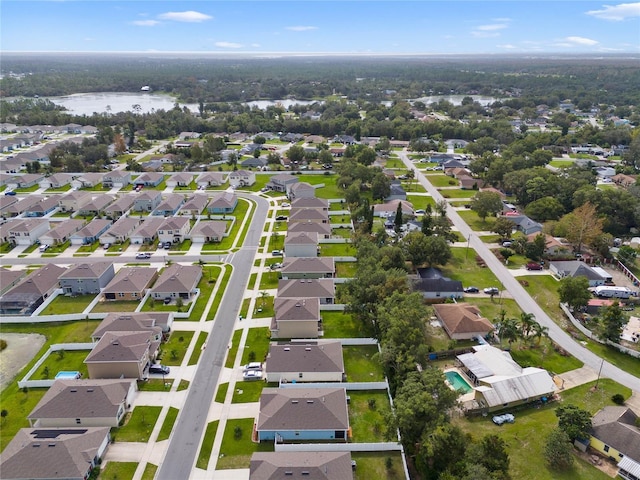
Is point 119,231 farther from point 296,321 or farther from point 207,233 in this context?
point 296,321

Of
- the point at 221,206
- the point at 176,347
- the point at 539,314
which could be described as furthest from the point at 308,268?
the point at 221,206

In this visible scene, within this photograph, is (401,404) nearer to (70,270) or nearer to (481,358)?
(481,358)

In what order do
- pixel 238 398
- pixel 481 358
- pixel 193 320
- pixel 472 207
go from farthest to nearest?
pixel 472 207 < pixel 193 320 < pixel 481 358 < pixel 238 398

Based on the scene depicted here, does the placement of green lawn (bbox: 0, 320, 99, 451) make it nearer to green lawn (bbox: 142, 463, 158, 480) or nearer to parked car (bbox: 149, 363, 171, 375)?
parked car (bbox: 149, 363, 171, 375)

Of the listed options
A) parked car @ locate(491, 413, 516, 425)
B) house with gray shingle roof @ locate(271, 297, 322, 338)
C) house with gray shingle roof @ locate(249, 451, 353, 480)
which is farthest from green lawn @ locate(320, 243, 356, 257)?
house with gray shingle roof @ locate(249, 451, 353, 480)

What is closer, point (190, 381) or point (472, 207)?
point (190, 381)

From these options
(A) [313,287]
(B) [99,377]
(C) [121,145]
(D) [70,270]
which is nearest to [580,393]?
(A) [313,287]
